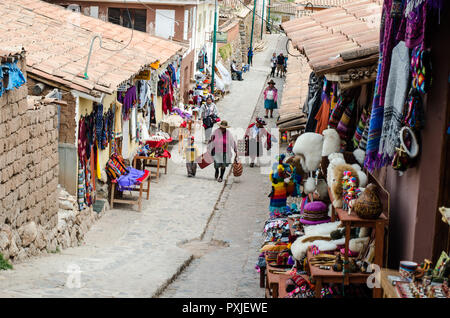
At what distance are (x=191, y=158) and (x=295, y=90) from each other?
333 centimetres

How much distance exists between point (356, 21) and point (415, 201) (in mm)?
7009

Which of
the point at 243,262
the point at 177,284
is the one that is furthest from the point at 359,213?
the point at 243,262

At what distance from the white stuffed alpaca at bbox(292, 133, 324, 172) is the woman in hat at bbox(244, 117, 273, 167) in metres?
9.97

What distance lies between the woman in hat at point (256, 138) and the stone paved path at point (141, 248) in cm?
58

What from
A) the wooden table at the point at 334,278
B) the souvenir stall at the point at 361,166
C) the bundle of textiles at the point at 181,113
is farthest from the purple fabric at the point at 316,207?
the bundle of textiles at the point at 181,113

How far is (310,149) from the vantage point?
34.6 ft

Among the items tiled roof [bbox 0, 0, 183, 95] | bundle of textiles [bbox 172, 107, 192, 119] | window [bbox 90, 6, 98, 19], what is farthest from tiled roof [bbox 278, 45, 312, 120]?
window [bbox 90, 6, 98, 19]

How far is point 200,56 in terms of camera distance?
34125mm

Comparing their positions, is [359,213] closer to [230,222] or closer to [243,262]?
[243,262]

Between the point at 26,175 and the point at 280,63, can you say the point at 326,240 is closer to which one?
the point at 26,175

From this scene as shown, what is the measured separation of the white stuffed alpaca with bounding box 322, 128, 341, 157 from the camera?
10.00 metres

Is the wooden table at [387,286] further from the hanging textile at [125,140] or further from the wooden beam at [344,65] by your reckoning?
the hanging textile at [125,140]

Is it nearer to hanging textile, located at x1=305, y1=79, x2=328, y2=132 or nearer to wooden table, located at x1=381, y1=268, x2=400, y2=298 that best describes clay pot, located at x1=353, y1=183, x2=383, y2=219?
wooden table, located at x1=381, y1=268, x2=400, y2=298

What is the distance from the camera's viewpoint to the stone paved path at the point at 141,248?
30.7ft
